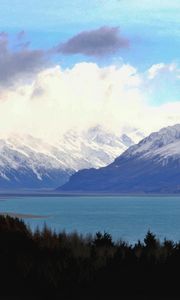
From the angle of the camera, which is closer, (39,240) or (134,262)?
(134,262)

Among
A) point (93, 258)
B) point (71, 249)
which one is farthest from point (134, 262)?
point (71, 249)

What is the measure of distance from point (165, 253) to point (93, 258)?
243 centimetres

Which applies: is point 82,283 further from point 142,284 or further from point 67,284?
point 142,284

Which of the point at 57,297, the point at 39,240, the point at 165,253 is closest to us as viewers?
the point at 57,297

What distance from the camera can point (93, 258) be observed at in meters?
21.0

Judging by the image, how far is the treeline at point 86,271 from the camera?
61.8ft

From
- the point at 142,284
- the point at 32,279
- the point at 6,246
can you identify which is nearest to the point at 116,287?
the point at 142,284

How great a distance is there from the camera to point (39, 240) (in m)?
23.9

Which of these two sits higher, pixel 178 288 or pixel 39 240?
pixel 39 240

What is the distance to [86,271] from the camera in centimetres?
1956

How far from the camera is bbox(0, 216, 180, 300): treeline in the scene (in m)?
18.8

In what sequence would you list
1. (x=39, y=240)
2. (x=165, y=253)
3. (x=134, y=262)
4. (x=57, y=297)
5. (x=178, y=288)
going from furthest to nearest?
(x=39, y=240), (x=165, y=253), (x=134, y=262), (x=178, y=288), (x=57, y=297)

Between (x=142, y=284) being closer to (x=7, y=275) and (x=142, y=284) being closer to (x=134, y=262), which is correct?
(x=134, y=262)

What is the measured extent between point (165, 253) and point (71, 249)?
2.91m
